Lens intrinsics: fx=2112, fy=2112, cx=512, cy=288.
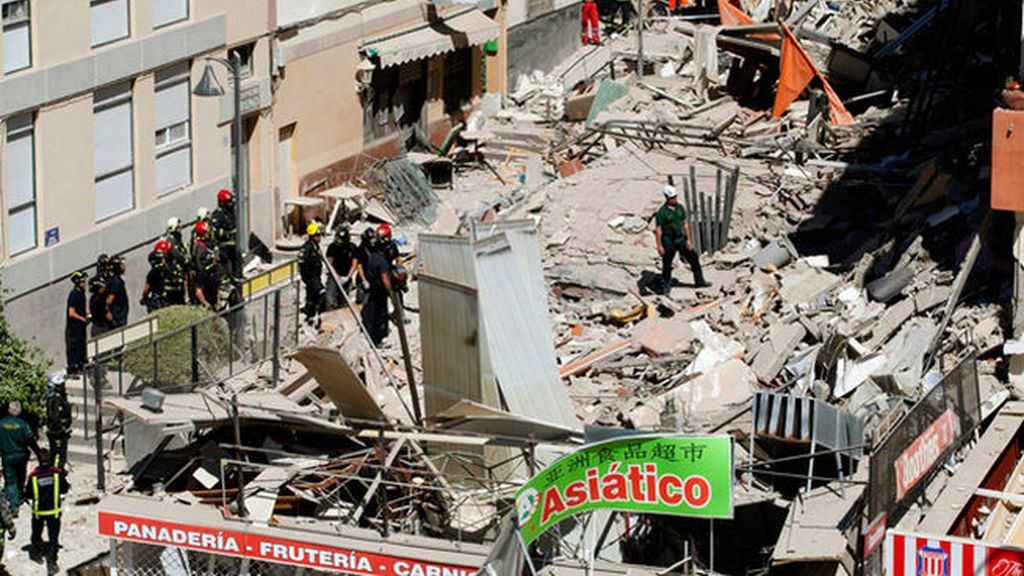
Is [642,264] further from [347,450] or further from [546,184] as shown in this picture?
[347,450]

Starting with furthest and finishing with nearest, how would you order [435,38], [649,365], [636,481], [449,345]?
[435,38]
[649,365]
[449,345]
[636,481]

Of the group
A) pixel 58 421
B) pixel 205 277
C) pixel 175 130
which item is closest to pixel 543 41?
pixel 175 130

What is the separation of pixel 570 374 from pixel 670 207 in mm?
3459

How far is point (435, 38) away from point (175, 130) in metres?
8.42

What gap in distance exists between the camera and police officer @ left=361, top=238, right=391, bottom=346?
24172mm

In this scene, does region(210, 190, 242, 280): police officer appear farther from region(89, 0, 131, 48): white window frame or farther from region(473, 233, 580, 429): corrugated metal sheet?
region(473, 233, 580, 429): corrugated metal sheet

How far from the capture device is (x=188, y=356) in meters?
21.2

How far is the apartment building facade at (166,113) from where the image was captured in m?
24.2

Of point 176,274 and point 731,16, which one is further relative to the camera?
point 731,16

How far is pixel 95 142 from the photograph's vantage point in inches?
1006

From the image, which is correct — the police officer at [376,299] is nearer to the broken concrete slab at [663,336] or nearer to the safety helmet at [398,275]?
the safety helmet at [398,275]

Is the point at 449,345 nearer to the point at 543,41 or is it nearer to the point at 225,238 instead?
the point at 225,238

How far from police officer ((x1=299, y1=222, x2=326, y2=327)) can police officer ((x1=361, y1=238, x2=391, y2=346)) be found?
0.82 metres

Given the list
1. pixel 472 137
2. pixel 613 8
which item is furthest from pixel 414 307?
pixel 613 8
